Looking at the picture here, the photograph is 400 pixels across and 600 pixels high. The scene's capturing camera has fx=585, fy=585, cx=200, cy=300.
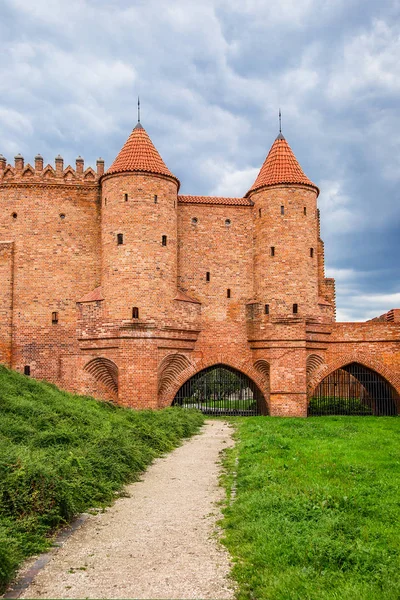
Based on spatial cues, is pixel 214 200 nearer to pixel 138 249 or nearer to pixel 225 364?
pixel 138 249

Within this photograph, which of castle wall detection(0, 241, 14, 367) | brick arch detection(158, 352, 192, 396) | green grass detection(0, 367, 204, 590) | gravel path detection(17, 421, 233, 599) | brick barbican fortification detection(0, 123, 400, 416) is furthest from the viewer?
castle wall detection(0, 241, 14, 367)

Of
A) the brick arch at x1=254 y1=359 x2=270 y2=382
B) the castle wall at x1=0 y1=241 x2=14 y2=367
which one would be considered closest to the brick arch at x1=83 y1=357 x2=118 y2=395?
the castle wall at x1=0 y1=241 x2=14 y2=367

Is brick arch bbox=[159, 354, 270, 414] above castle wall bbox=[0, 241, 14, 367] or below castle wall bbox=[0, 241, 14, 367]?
below

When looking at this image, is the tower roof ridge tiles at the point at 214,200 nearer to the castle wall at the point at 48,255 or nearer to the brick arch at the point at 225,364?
the castle wall at the point at 48,255

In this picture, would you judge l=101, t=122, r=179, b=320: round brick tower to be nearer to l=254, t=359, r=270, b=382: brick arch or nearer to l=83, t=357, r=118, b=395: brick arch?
l=83, t=357, r=118, b=395: brick arch

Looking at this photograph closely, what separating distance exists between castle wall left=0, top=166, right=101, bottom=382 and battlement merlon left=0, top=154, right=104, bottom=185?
0.05 meters

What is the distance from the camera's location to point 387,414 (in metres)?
28.3

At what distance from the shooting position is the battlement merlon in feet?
89.3

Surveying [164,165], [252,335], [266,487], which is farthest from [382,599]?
[164,165]

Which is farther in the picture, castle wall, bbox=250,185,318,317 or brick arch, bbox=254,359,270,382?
brick arch, bbox=254,359,270,382

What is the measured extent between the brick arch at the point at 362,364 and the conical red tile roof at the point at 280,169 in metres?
8.02

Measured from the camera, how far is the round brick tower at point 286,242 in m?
25.9

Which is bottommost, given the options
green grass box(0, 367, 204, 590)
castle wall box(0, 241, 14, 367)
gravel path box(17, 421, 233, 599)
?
gravel path box(17, 421, 233, 599)

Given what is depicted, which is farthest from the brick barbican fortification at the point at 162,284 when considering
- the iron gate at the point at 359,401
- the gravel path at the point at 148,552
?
the gravel path at the point at 148,552
